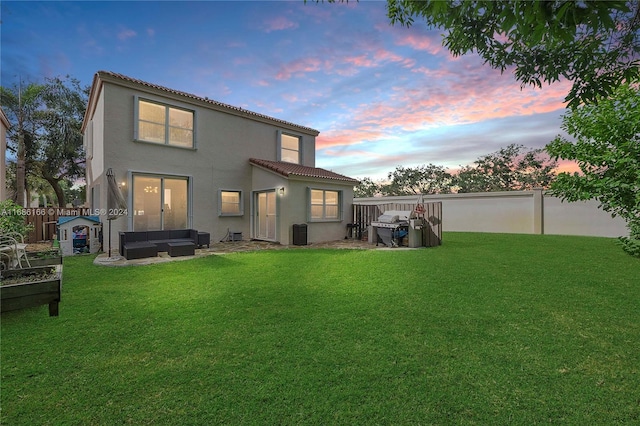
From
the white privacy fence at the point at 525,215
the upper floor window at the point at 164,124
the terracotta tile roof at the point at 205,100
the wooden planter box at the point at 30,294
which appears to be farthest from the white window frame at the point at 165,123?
the white privacy fence at the point at 525,215

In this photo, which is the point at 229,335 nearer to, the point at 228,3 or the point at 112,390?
the point at 112,390

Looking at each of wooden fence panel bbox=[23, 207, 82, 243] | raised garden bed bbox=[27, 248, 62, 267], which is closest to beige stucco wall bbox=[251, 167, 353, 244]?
raised garden bed bbox=[27, 248, 62, 267]

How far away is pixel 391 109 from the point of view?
1230cm

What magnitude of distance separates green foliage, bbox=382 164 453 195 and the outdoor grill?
57.6 ft

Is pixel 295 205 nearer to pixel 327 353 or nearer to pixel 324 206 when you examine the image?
pixel 324 206

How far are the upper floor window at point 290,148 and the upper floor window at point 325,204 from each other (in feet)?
11.0

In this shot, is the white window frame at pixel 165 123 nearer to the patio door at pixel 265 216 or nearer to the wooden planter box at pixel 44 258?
the patio door at pixel 265 216

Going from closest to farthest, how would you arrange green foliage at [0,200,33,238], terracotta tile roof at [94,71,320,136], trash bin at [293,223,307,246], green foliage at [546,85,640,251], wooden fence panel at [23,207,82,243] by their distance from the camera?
green foliage at [546,85,640,251], green foliage at [0,200,33,238], terracotta tile roof at [94,71,320,136], trash bin at [293,223,307,246], wooden fence panel at [23,207,82,243]

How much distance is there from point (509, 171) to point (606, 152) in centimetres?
1947

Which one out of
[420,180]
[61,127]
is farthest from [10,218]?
[420,180]

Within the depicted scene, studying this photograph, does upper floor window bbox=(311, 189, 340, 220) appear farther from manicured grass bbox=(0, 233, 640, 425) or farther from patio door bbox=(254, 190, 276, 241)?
manicured grass bbox=(0, 233, 640, 425)

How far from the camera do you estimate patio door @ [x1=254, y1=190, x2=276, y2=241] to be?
12.1 m

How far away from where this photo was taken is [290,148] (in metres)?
15.0

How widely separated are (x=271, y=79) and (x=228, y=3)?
3.95 meters
